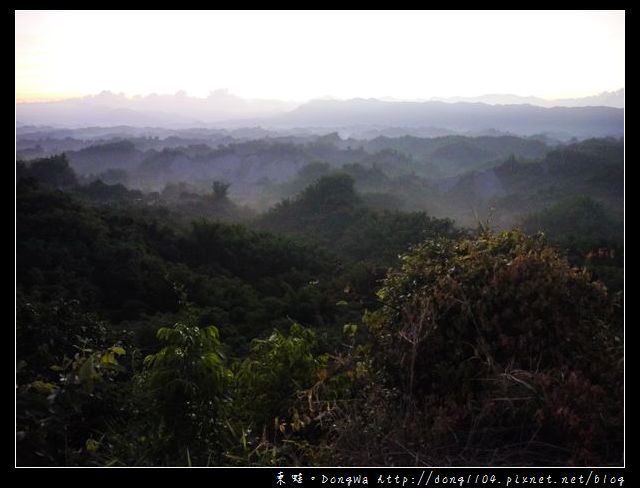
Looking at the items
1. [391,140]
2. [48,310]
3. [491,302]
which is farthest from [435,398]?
[391,140]

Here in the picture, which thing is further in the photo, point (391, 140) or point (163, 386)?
point (391, 140)

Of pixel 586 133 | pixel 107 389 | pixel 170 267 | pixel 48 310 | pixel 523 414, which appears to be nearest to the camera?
pixel 523 414

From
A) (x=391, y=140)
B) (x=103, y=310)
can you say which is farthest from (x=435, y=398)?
(x=391, y=140)

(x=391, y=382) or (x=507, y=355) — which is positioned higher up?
(x=507, y=355)

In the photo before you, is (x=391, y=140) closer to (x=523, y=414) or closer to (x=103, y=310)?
(x=103, y=310)

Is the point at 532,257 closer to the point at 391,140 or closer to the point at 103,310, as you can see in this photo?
the point at 103,310

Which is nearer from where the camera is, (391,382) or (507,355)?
(507,355)

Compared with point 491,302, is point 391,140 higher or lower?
higher
